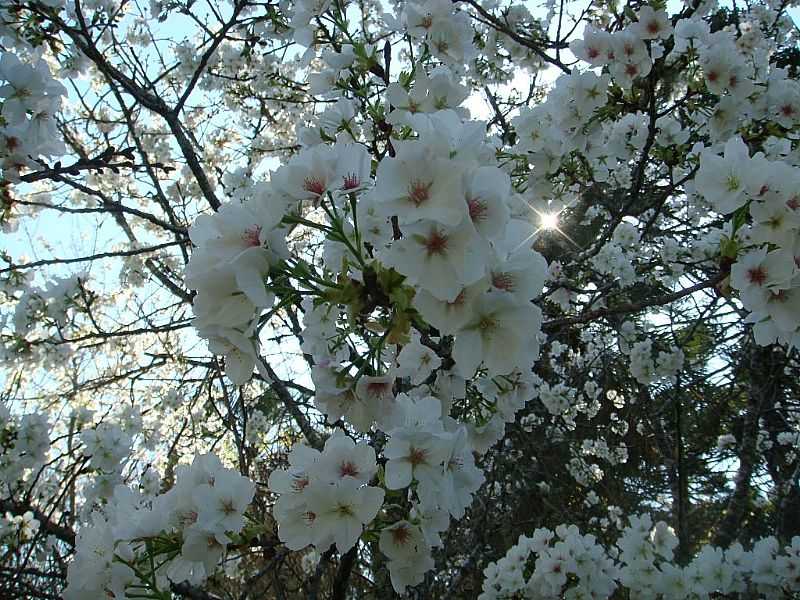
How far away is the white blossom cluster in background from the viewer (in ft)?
9.18

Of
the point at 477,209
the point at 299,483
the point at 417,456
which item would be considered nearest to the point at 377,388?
the point at 417,456

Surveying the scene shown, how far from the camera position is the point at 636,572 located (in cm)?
299

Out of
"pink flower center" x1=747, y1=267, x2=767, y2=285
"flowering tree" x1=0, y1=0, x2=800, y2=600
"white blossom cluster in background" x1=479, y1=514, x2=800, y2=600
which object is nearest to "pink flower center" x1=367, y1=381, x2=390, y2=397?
"flowering tree" x1=0, y1=0, x2=800, y2=600

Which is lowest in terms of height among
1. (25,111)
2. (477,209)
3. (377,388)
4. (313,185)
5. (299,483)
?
(299,483)

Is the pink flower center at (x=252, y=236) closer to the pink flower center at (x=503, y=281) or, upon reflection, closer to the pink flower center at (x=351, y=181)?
the pink flower center at (x=351, y=181)

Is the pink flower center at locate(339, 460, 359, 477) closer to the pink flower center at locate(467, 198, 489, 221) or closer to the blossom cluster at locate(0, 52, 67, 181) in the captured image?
the pink flower center at locate(467, 198, 489, 221)

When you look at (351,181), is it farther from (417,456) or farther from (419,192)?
(417,456)

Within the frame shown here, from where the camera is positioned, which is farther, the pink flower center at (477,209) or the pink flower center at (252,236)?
the pink flower center at (252,236)

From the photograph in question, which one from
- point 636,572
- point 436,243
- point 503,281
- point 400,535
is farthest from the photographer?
point 636,572

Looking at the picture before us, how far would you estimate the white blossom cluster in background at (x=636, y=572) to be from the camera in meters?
2.80

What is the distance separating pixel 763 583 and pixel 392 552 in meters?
2.56

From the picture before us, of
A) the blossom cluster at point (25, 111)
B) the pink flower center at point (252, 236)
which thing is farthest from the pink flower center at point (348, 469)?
the blossom cluster at point (25, 111)

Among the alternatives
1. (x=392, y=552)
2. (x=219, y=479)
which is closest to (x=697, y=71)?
(x=392, y=552)

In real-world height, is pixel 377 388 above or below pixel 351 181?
below
